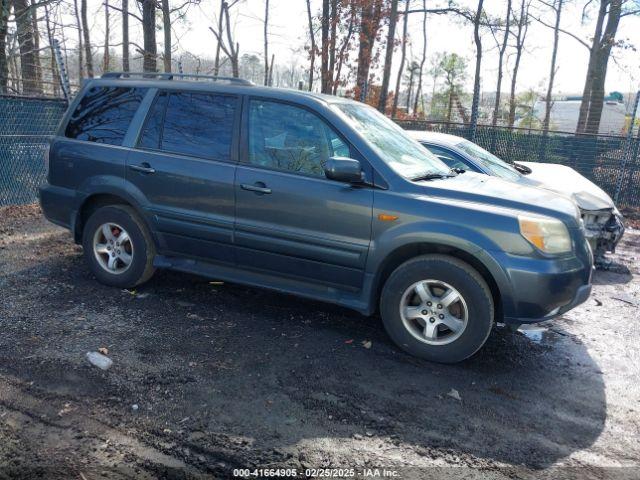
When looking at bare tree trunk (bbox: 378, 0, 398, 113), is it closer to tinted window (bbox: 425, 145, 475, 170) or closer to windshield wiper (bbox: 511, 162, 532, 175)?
windshield wiper (bbox: 511, 162, 532, 175)

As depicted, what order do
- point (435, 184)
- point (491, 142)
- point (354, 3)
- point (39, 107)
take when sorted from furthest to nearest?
point (354, 3)
point (491, 142)
point (39, 107)
point (435, 184)

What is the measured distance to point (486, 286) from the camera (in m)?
3.72

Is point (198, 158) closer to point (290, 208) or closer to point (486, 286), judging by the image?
point (290, 208)

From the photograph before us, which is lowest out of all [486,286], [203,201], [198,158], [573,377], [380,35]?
[573,377]

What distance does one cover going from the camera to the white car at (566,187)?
6.55 m

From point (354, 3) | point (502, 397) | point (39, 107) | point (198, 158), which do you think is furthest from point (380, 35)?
point (502, 397)

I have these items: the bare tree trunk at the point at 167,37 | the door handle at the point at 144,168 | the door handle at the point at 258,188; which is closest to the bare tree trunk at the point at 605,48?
the bare tree trunk at the point at 167,37

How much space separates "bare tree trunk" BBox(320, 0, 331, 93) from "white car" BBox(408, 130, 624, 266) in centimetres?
1450

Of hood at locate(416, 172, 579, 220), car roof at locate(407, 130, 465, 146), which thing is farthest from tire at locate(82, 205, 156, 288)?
car roof at locate(407, 130, 465, 146)

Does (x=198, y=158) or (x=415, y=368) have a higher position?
(x=198, y=158)

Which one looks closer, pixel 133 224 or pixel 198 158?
pixel 198 158

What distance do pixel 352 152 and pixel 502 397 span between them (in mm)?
2029

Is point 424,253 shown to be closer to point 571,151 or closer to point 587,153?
point 571,151

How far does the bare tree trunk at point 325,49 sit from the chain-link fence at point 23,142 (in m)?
13.6
